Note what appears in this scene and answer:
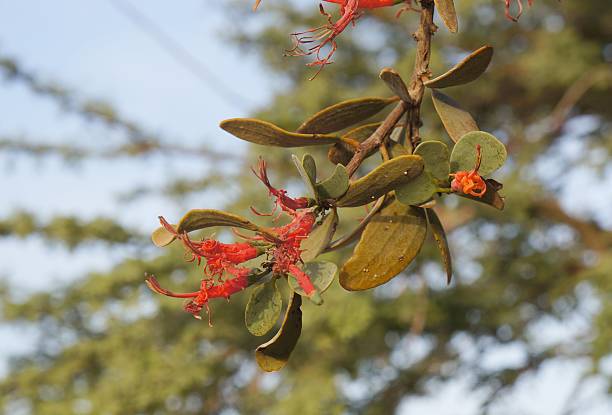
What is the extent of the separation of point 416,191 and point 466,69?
12cm

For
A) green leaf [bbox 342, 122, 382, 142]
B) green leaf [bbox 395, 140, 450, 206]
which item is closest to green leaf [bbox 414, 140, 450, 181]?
green leaf [bbox 395, 140, 450, 206]

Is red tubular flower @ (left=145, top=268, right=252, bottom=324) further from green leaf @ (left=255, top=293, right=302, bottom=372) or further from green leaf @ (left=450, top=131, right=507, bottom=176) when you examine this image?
green leaf @ (left=450, top=131, right=507, bottom=176)

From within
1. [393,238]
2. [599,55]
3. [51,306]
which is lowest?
[393,238]

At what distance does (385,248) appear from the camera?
632mm

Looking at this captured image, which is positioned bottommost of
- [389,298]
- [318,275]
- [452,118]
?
[318,275]

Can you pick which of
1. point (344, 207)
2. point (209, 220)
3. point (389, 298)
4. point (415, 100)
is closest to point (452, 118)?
point (415, 100)

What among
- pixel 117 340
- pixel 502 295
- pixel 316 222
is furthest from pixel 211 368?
pixel 316 222

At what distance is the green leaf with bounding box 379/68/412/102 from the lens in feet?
2.06

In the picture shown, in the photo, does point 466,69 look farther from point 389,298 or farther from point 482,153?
point 389,298

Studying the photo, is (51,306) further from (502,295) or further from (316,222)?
(316,222)

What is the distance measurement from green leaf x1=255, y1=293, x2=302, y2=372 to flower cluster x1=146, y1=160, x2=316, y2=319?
0.04m

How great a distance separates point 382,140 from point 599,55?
9.92 ft

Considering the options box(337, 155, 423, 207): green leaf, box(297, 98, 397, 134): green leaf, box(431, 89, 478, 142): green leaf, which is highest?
box(297, 98, 397, 134): green leaf

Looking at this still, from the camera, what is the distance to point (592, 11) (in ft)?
11.3
